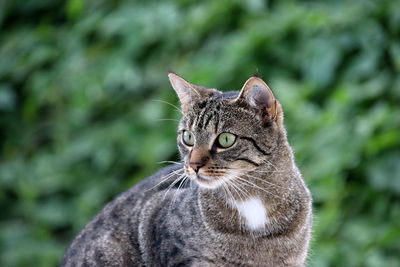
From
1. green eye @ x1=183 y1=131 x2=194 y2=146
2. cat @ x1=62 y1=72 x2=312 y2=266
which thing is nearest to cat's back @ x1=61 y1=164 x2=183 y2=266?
cat @ x1=62 y1=72 x2=312 y2=266

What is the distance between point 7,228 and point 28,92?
45.9 inches

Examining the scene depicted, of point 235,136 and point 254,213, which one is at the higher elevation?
point 235,136

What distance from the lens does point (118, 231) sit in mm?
2943

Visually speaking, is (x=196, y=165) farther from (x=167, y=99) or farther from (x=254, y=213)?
(x=167, y=99)

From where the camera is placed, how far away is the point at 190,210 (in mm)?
2816

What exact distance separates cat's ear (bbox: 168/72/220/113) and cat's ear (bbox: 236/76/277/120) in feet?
0.70

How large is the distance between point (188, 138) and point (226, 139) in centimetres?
19

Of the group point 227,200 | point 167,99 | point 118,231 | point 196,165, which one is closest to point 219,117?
point 196,165

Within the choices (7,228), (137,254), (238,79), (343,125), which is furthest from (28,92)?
(137,254)

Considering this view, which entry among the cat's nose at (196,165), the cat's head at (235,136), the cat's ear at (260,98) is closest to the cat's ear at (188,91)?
the cat's head at (235,136)

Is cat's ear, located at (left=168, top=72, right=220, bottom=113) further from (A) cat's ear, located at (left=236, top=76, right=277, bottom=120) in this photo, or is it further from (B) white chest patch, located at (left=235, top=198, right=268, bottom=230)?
(B) white chest patch, located at (left=235, top=198, right=268, bottom=230)

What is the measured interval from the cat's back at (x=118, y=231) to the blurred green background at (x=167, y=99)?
1232 millimetres

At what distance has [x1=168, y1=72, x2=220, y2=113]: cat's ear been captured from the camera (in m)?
2.83

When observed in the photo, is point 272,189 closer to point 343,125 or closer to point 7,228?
point 343,125
